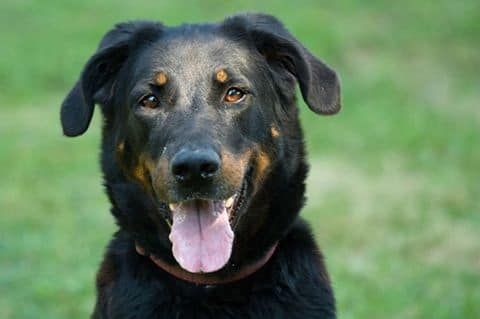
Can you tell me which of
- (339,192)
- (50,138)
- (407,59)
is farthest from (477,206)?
(407,59)

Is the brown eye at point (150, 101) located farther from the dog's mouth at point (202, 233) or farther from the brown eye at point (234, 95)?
the dog's mouth at point (202, 233)

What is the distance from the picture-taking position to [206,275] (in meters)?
4.69

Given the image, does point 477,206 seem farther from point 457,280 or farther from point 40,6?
point 40,6

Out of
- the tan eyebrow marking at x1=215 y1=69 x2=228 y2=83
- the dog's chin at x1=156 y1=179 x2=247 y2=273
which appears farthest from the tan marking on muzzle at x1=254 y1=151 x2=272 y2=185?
the tan eyebrow marking at x1=215 y1=69 x2=228 y2=83

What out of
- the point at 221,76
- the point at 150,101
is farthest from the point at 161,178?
the point at 221,76

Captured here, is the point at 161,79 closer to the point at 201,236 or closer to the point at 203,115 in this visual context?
the point at 203,115

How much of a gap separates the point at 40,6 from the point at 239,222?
48.4 ft

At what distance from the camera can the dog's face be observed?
452 cm

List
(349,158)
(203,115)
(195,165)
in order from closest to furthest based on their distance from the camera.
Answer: (195,165) → (203,115) → (349,158)

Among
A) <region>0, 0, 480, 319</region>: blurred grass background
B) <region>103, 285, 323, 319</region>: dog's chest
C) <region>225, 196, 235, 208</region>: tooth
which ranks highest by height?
<region>225, 196, 235, 208</region>: tooth

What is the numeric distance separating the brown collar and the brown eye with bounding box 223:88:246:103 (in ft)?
2.23

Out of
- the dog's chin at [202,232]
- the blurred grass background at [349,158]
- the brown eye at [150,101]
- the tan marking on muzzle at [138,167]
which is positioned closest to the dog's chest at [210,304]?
the dog's chin at [202,232]

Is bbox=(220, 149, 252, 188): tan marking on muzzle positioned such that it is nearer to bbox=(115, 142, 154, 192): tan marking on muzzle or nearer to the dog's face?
the dog's face

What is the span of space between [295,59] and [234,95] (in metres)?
0.35
